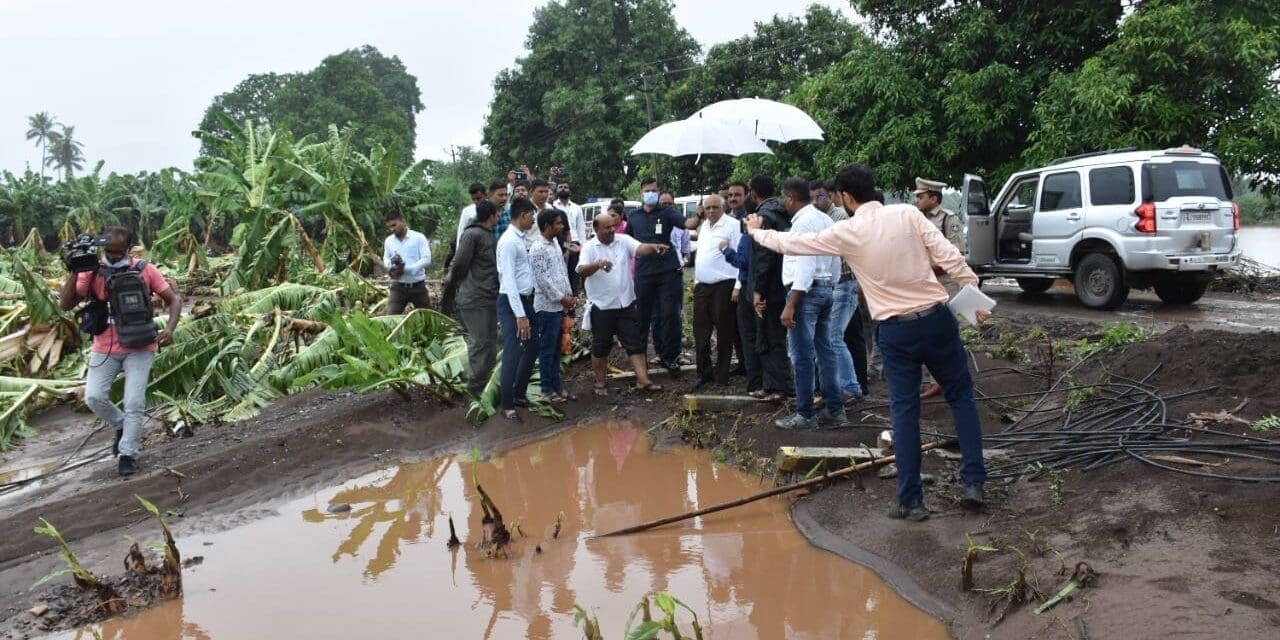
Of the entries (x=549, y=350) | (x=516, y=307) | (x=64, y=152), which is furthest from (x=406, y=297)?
(x=64, y=152)

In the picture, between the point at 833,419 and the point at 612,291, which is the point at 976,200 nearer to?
the point at 612,291

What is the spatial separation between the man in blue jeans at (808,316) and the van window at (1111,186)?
613 centimetres

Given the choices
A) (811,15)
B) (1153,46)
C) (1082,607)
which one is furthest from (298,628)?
(811,15)

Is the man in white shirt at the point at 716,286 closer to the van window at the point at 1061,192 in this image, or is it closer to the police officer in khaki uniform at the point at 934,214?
the police officer in khaki uniform at the point at 934,214

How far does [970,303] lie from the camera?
15.4 ft

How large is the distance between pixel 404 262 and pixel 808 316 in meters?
4.97

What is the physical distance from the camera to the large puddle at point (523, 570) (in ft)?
Answer: 13.4

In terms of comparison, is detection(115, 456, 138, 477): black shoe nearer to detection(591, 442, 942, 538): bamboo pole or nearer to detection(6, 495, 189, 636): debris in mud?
detection(6, 495, 189, 636): debris in mud

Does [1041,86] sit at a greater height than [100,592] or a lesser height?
greater

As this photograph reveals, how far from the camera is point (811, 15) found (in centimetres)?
2598

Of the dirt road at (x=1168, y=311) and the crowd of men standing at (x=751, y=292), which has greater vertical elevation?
the crowd of men standing at (x=751, y=292)

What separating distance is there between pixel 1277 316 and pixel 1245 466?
6.97 meters

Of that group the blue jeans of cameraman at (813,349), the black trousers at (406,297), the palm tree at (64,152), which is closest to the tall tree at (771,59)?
the black trousers at (406,297)

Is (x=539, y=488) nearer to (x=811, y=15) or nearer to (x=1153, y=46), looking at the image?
(x=1153, y=46)
